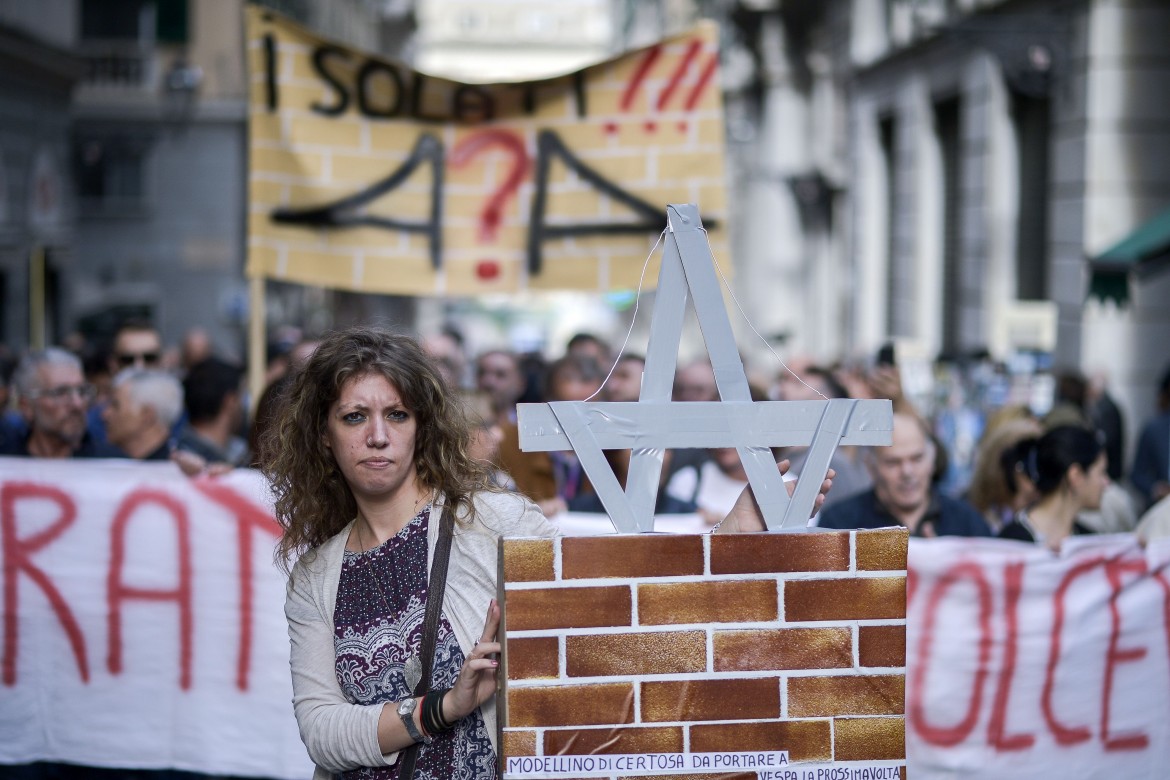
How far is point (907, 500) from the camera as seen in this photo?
489 cm

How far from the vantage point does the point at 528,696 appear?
253cm

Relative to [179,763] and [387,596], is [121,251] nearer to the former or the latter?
[179,763]

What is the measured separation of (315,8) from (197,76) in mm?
12201

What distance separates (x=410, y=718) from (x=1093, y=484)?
10.4 feet

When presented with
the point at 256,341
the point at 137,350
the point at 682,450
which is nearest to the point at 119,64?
the point at 137,350

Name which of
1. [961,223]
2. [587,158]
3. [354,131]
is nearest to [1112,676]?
[587,158]

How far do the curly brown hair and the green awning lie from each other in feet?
25.1

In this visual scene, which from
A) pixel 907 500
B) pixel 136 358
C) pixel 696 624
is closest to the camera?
pixel 696 624

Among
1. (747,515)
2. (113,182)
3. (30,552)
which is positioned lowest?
(30,552)

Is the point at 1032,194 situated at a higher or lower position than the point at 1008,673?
higher

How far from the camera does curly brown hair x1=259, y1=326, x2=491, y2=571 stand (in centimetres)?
285

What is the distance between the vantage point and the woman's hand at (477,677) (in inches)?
103

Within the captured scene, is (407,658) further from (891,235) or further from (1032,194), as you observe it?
(891,235)

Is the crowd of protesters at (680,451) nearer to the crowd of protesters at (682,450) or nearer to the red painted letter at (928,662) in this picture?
the crowd of protesters at (682,450)
